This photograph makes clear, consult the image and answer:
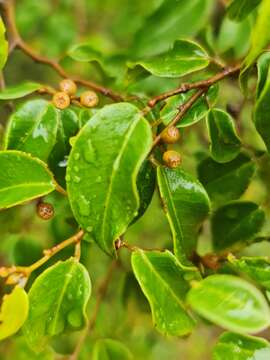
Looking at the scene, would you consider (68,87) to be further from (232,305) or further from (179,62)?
(232,305)

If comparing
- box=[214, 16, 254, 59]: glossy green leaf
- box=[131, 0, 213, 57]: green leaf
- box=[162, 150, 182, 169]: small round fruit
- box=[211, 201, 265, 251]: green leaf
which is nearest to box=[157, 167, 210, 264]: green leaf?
box=[162, 150, 182, 169]: small round fruit

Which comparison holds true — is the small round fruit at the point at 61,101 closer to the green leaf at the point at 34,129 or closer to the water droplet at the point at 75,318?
the green leaf at the point at 34,129

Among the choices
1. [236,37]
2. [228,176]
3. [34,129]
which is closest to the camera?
[34,129]

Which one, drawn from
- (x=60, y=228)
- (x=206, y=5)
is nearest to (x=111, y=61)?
(x=206, y=5)

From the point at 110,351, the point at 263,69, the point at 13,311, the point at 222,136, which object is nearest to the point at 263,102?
the point at 263,69

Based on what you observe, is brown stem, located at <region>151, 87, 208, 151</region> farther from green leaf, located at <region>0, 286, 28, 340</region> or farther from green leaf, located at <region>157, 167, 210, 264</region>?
green leaf, located at <region>0, 286, 28, 340</region>

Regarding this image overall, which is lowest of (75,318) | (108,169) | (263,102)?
(75,318)
